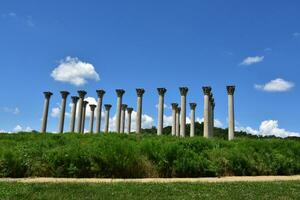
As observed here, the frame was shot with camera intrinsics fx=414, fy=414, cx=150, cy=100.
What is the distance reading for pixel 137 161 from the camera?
16828 millimetres

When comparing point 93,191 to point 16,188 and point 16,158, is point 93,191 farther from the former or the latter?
point 16,158

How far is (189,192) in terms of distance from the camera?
459 inches

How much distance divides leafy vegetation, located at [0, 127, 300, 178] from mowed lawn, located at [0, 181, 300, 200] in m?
3.49

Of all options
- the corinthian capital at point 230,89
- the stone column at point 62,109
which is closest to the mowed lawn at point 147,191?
the corinthian capital at point 230,89

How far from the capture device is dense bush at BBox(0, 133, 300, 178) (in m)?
16.4

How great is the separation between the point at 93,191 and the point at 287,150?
1308 cm

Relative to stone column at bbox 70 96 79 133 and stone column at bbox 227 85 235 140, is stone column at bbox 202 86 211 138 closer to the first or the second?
stone column at bbox 227 85 235 140

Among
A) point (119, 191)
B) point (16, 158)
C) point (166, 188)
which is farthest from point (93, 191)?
point (16, 158)

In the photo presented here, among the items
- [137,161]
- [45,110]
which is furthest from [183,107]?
[137,161]

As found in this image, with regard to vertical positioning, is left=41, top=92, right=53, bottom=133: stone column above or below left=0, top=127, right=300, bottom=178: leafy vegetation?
above

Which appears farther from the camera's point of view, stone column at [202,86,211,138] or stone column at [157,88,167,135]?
stone column at [157,88,167,135]

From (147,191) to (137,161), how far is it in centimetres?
522

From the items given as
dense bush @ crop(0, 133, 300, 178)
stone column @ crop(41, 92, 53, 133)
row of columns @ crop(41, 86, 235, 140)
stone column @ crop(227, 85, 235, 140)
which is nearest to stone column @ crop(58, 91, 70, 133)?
row of columns @ crop(41, 86, 235, 140)

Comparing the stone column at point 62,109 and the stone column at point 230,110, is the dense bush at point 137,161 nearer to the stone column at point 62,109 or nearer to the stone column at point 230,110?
the stone column at point 230,110
